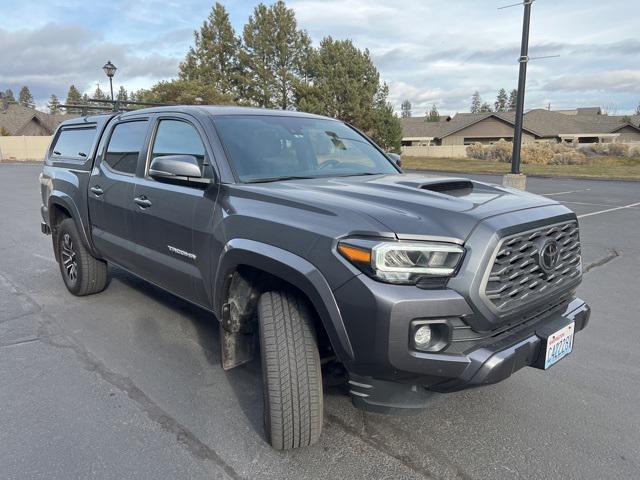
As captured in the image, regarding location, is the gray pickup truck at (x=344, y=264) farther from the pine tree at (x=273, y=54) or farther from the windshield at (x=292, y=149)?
the pine tree at (x=273, y=54)

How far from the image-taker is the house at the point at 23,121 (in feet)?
183

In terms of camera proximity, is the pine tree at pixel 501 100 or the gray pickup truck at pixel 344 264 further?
the pine tree at pixel 501 100

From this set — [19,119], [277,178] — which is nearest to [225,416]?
[277,178]

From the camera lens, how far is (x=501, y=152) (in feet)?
119

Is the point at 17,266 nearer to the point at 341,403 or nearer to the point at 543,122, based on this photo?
the point at 341,403

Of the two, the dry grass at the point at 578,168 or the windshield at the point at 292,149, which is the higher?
the windshield at the point at 292,149

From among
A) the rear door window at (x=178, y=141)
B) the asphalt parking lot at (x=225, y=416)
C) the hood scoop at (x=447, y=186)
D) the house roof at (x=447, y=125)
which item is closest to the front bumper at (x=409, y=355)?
the asphalt parking lot at (x=225, y=416)

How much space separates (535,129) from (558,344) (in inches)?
2252

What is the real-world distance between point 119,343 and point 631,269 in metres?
6.04

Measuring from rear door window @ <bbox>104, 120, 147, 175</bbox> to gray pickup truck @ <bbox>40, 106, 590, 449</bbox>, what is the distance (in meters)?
0.31

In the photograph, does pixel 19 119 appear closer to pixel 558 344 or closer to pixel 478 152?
pixel 478 152

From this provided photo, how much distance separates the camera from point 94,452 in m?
2.69

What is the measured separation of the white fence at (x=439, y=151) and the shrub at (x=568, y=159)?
13.7m

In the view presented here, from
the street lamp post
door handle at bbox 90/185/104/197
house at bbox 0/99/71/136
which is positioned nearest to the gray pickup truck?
door handle at bbox 90/185/104/197
